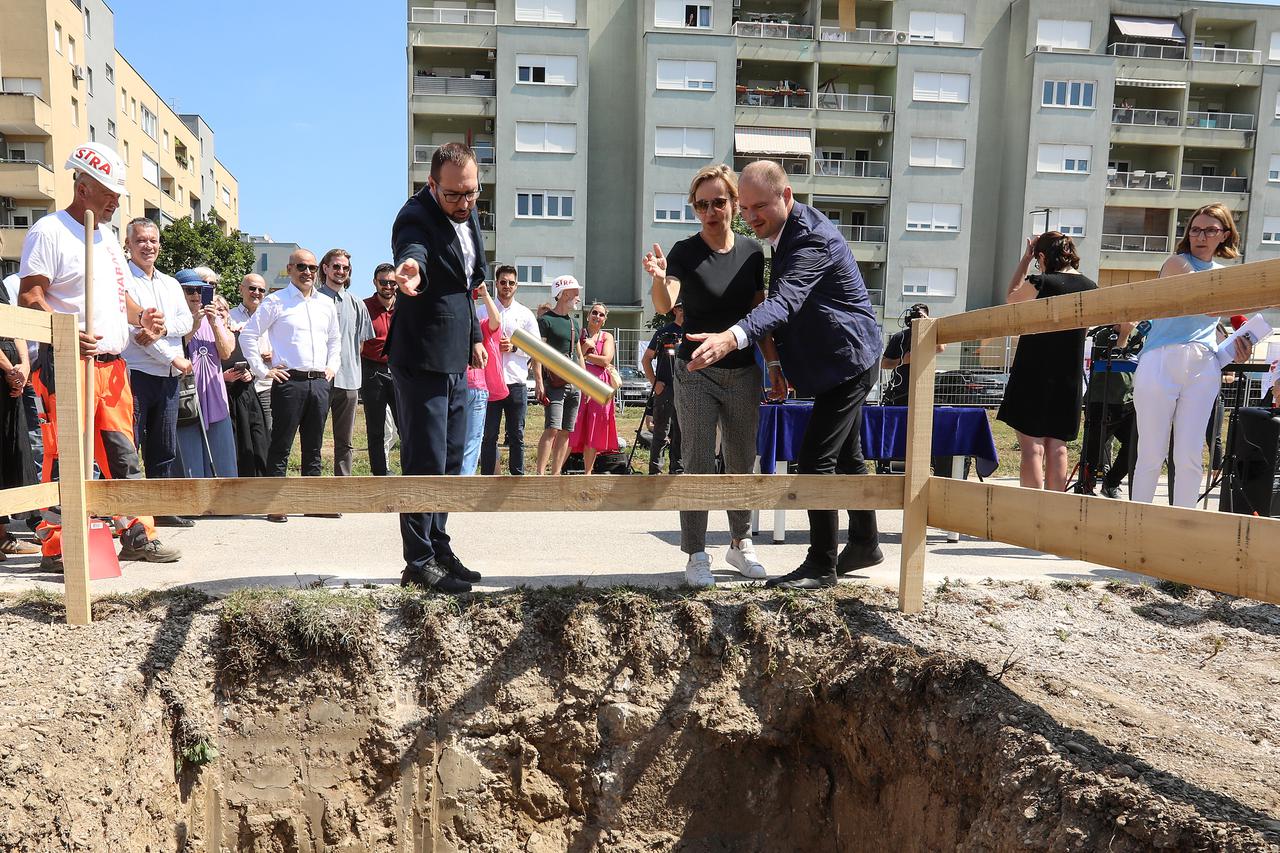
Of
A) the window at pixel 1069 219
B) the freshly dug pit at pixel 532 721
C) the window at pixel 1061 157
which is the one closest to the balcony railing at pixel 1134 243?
the window at pixel 1069 219

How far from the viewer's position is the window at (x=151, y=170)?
171ft

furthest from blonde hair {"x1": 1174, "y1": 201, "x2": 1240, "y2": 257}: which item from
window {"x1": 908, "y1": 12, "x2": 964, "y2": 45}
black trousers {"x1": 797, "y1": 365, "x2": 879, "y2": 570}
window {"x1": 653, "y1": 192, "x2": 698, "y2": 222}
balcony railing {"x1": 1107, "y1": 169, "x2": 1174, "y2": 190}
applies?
balcony railing {"x1": 1107, "y1": 169, "x2": 1174, "y2": 190}

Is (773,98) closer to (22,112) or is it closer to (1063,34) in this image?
(1063,34)

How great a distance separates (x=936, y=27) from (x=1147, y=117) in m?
10.7

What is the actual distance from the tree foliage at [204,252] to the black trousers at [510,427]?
114ft

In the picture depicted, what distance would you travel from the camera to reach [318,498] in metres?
3.71

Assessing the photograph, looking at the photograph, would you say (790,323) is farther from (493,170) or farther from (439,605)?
(493,170)

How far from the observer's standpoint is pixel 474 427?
5871 millimetres

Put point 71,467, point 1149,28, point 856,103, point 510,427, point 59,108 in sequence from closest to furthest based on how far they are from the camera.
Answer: point 71,467
point 510,427
point 59,108
point 856,103
point 1149,28

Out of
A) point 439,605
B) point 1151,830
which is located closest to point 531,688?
point 439,605

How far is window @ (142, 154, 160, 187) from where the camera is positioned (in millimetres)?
51969

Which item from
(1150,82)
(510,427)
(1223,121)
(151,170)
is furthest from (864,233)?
(151,170)

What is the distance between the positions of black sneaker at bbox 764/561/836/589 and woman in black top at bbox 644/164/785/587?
0.28 meters

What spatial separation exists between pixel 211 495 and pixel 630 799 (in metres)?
2.30
